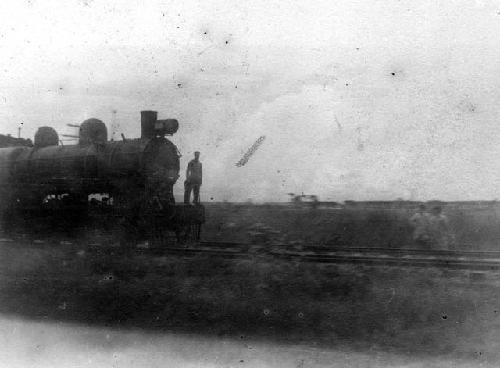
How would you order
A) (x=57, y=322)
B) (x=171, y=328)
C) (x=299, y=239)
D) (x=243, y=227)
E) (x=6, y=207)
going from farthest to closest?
(x=243, y=227)
(x=299, y=239)
(x=6, y=207)
(x=57, y=322)
(x=171, y=328)

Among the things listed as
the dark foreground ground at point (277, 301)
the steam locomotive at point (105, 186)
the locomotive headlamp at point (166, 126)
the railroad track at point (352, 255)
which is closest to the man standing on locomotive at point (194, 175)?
the steam locomotive at point (105, 186)

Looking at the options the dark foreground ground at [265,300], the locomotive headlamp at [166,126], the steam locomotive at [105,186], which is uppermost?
the locomotive headlamp at [166,126]

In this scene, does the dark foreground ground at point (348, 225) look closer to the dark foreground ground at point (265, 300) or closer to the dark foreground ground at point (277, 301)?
the dark foreground ground at point (265, 300)

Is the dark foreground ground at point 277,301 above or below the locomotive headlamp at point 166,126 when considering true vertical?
below

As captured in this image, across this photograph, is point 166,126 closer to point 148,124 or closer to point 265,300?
point 148,124

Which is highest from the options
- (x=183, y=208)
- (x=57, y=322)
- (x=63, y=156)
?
(x=63, y=156)

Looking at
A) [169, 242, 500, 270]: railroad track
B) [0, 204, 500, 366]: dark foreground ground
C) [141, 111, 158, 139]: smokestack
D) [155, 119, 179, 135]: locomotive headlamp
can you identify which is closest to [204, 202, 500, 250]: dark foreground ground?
[169, 242, 500, 270]: railroad track

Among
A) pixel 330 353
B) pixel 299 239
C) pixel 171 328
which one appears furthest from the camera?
pixel 299 239

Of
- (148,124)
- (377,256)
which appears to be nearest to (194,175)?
(148,124)

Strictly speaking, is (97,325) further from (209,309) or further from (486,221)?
(486,221)

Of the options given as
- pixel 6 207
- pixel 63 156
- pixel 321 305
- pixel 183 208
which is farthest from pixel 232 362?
pixel 6 207
